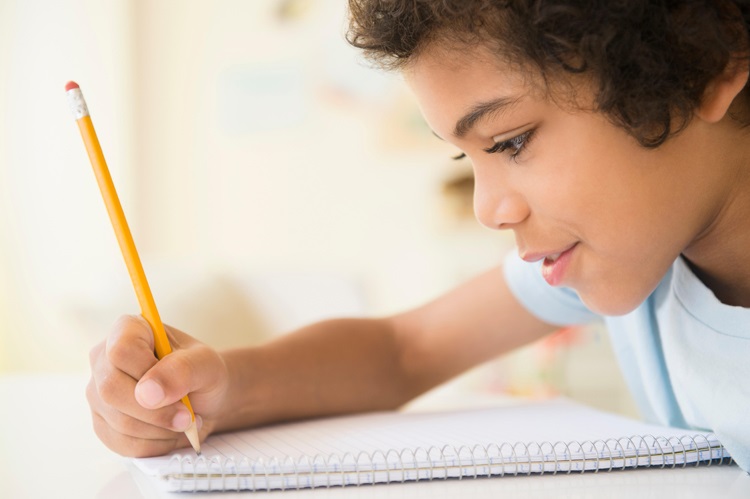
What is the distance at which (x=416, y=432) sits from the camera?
0.63 m

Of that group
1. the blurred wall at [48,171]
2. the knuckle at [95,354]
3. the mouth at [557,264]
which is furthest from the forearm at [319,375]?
the blurred wall at [48,171]

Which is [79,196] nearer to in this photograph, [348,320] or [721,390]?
[348,320]

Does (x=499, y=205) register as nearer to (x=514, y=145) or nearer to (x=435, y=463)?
(x=514, y=145)

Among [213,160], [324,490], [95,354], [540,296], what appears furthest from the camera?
[213,160]

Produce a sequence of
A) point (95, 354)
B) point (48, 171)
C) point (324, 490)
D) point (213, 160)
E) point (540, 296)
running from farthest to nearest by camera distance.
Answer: point (213, 160)
point (48, 171)
point (540, 296)
point (95, 354)
point (324, 490)

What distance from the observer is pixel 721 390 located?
0.62 m

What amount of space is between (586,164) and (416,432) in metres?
0.24

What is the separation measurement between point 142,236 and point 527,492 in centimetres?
262

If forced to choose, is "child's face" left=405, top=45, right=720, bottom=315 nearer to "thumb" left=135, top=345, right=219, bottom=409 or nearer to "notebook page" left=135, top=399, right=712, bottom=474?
"notebook page" left=135, top=399, right=712, bottom=474

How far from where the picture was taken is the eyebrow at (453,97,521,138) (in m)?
0.54

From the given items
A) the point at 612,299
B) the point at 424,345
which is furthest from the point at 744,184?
the point at 424,345

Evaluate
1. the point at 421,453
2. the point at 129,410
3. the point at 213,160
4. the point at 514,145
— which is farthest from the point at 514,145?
the point at 213,160

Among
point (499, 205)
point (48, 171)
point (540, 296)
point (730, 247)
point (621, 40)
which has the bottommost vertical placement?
point (48, 171)

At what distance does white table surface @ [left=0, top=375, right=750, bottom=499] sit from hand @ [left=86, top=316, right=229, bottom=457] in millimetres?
27
